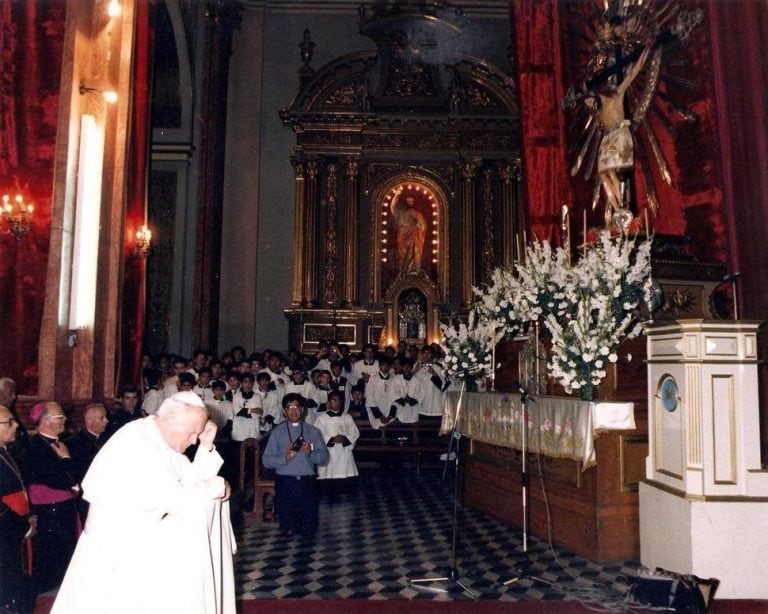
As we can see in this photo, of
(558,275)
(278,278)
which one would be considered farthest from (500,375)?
(278,278)

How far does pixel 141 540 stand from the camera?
2.67m

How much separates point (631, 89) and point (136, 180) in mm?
6010

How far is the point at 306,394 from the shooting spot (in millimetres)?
10375

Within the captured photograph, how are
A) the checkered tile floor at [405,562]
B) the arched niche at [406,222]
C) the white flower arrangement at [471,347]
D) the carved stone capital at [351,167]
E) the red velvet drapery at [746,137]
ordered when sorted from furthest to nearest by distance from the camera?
the arched niche at [406,222]
the carved stone capital at [351,167]
the white flower arrangement at [471,347]
the red velvet drapery at [746,137]
the checkered tile floor at [405,562]

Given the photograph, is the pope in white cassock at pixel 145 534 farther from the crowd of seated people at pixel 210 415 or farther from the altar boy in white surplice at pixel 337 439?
the altar boy in white surplice at pixel 337 439

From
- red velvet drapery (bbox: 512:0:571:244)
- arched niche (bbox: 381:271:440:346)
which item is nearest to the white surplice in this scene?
red velvet drapery (bbox: 512:0:571:244)

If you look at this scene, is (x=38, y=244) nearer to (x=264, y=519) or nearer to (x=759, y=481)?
(x=264, y=519)

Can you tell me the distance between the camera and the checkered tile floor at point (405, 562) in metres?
4.91

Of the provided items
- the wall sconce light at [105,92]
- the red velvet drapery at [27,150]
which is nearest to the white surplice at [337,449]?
the red velvet drapery at [27,150]

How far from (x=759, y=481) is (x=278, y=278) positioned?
12.2m

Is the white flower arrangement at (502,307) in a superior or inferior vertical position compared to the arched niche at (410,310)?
inferior

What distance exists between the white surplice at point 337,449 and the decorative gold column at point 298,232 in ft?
20.4

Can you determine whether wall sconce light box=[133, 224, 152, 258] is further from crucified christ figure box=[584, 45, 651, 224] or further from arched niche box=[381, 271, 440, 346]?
arched niche box=[381, 271, 440, 346]

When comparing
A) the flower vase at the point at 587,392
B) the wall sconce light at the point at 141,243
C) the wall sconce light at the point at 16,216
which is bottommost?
the flower vase at the point at 587,392
